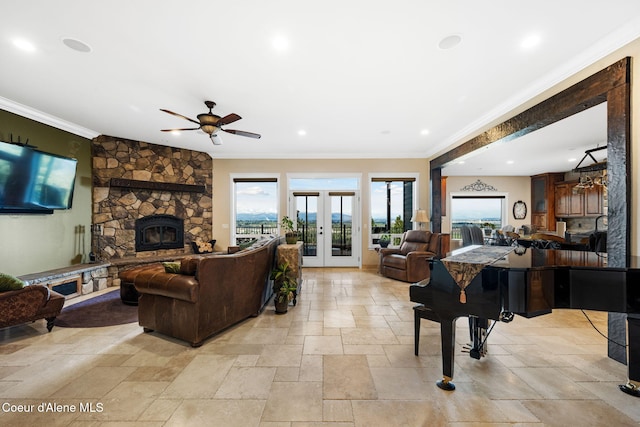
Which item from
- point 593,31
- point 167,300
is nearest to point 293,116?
point 167,300

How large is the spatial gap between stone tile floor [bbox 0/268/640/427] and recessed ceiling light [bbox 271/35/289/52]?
293cm

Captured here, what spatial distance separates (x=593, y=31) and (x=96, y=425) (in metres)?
4.81

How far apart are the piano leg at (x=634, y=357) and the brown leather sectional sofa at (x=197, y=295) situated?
3422mm

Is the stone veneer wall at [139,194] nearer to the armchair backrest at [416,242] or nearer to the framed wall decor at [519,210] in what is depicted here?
the armchair backrest at [416,242]

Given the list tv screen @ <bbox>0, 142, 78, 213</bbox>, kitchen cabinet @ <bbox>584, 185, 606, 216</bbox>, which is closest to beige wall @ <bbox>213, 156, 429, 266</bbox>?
tv screen @ <bbox>0, 142, 78, 213</bbox>

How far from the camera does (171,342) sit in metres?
2.82

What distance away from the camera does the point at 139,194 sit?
5.62 meters

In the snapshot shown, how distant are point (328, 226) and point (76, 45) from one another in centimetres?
534

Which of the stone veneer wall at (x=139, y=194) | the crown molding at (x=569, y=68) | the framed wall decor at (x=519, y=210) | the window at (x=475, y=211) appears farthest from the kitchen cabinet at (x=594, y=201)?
the stone veneer wall at (x=139, y=194)

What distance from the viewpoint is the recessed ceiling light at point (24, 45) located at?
2.43 m

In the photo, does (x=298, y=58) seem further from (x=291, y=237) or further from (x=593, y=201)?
(x=593, y=201)

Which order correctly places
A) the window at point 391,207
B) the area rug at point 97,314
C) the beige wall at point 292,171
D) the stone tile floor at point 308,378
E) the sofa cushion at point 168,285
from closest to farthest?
the stone tile floor at point 308,378
the sofa cushion at point 168,285
the area rug at point 97,314
the beige wall at point 292,171
the window at point 391,207

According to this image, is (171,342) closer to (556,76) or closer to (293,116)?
(293,116)

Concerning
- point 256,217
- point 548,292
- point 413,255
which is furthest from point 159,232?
point 548,292
